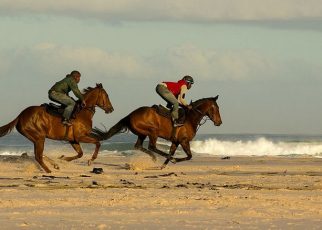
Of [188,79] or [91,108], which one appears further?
[188,79]

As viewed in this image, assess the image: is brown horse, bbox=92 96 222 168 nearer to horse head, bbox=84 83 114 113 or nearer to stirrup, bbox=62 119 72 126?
horse head, bbox=84 83 114 113

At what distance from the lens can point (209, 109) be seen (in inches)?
1117

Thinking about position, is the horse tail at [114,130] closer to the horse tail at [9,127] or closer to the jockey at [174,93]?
the jockey at [174,93]

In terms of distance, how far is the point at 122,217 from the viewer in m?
13.8

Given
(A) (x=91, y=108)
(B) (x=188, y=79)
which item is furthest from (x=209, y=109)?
(A) (x=91, y=108)

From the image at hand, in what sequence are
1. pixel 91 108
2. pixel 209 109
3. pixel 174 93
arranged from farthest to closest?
pixel 209 109, pixel 174 93, pixel 91 108

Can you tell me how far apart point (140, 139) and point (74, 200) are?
12432 mm

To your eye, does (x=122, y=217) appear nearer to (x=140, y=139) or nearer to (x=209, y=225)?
(x=209, y=225)

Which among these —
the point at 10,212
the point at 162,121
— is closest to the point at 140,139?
the point at 162,121

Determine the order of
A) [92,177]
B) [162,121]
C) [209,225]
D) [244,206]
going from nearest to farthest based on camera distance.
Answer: [209,225], [244,206], [92,177], [162,121]

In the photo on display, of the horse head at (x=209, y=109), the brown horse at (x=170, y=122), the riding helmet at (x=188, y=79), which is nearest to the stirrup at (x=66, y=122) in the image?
the brown horse at (x=170, y=122)

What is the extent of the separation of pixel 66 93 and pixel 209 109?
4.25 metres

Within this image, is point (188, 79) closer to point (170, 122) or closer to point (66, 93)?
point (170, 122)

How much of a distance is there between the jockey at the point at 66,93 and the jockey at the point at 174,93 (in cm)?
272
